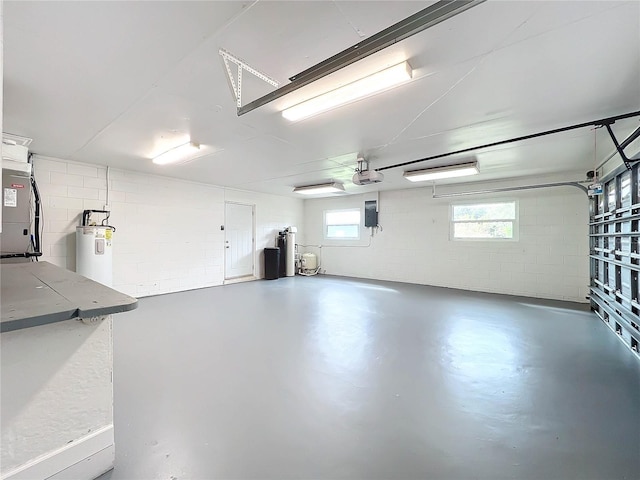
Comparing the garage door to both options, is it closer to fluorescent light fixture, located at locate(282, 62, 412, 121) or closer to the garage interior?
the garage interior

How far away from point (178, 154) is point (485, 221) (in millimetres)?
5780

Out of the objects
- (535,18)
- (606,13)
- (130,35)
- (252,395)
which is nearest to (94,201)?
(130,35)

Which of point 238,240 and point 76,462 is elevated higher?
point 238,240

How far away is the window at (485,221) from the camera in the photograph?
541 centimetres

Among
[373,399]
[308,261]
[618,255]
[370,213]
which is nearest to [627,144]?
[618,255]

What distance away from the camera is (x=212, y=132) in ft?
10.5

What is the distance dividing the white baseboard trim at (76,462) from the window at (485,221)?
246 inches

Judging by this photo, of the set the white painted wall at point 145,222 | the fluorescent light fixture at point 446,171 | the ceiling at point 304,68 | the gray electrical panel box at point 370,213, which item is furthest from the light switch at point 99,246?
the gray electrical panel box at point 370,213

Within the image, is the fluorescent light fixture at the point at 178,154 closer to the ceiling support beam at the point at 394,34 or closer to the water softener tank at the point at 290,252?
the ceiling support beam at the point at 394,34

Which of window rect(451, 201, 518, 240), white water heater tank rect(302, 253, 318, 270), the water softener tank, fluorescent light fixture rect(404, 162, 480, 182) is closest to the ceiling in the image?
fluorescent light fixture rect(404, 162, 480, 182)

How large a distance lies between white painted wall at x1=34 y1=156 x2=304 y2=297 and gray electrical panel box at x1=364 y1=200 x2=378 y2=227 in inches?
119

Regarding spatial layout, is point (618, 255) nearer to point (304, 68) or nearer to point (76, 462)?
point (304, 68)

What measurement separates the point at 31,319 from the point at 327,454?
4.91ft

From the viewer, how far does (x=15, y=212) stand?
10.6 feet
